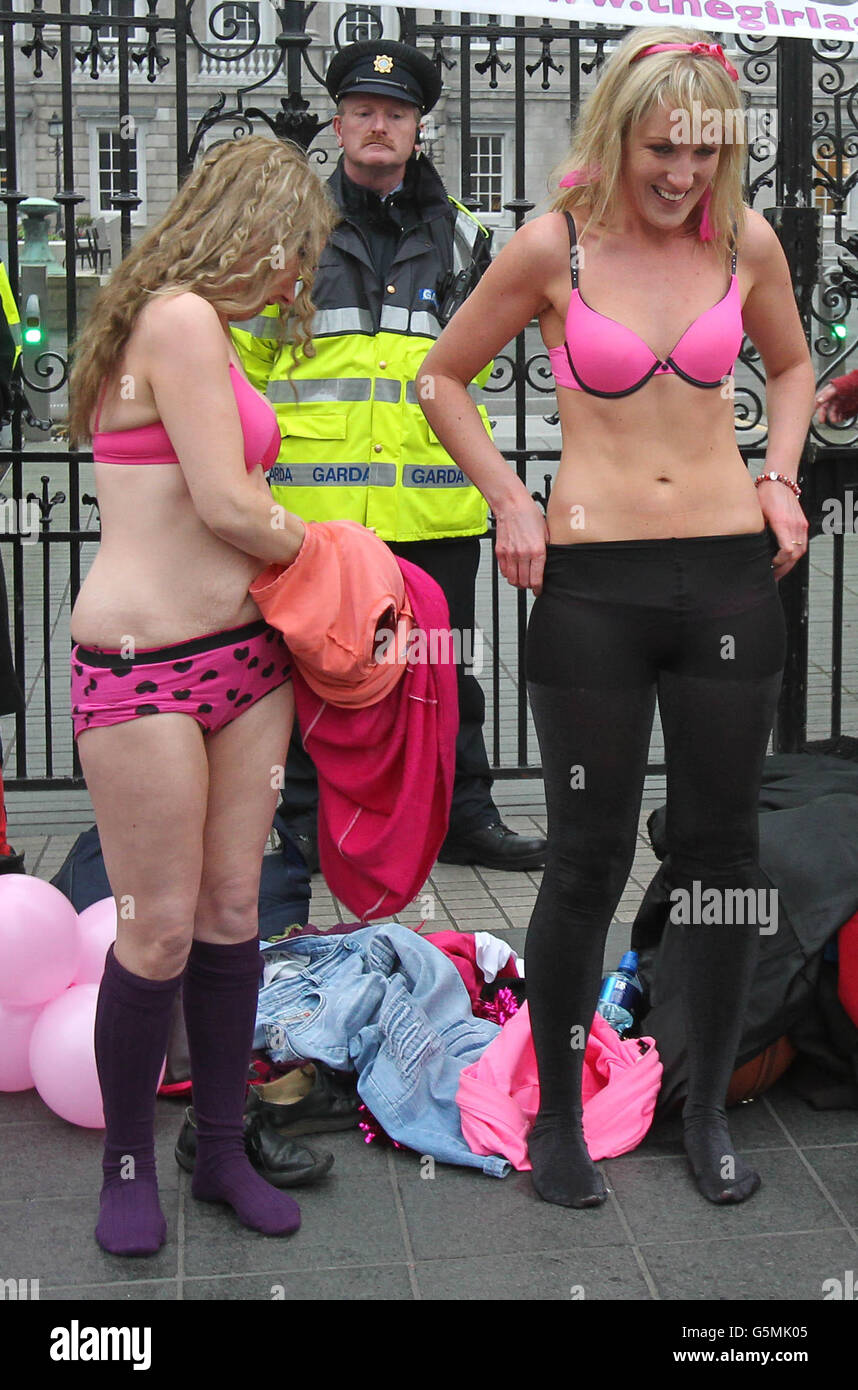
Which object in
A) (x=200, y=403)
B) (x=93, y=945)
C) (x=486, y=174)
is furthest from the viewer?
(x=486, y=174)

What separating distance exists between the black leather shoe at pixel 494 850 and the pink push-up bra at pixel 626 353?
2331 mm

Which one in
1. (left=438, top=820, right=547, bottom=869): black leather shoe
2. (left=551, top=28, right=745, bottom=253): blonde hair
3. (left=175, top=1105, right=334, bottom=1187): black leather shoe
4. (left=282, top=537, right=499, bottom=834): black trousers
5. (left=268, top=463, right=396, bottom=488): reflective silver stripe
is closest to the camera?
(left=551, top=28, right=745, bottom=253): blonde hair

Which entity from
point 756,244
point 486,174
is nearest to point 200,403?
point 756,244

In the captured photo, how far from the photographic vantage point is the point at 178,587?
2672 mm

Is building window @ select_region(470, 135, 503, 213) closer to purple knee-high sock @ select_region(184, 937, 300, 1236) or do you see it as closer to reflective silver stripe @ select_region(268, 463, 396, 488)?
reflective silver stripe @ select_region(268, 463, 396, 488)

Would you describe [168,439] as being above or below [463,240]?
below

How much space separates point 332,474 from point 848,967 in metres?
2.09

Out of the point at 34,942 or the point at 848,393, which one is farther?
the point at 848,393

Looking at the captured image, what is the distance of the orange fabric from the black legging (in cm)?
29

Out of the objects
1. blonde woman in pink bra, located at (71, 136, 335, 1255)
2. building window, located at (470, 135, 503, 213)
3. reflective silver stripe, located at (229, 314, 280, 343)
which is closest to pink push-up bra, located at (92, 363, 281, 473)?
blonde woman in pink bra, located at (71, 136, 335, 1255)

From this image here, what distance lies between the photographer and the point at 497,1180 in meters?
3.07

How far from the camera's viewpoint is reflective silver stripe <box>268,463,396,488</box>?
455 cm
